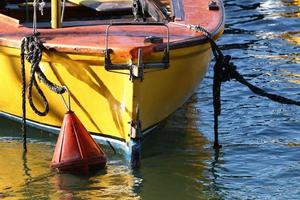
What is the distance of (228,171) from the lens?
7.38m

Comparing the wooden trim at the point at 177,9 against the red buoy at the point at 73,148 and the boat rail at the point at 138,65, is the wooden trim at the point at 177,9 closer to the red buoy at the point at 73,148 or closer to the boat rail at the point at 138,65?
the boat rail at the point at 138,65

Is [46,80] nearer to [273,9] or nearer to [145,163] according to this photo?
[145,163]

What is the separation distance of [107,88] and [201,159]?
1.25 metres

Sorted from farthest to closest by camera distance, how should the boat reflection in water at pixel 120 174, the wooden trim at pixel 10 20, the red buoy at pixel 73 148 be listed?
the wooden trim at pixel 10 20
the red buoy at pixel 73 148
the boat reflection in water at pixel 120 174

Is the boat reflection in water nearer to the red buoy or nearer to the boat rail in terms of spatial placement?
the red buoy

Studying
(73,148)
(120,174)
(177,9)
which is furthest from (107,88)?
(177,9)

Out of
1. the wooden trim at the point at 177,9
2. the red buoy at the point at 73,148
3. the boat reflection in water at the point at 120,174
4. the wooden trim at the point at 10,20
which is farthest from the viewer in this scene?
the wooden trim at the point at 177,9

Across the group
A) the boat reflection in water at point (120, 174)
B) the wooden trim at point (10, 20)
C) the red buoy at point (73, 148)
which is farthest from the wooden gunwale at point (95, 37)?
the boat reflection in water at point (120, 174)

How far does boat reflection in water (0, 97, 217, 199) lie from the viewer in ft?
22.4

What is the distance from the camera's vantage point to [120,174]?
720cm

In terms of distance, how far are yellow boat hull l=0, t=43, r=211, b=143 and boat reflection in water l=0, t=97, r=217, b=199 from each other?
1.20ft

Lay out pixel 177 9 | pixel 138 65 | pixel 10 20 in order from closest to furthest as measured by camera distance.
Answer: pixel 138 65, pixel 10 20, pixel 177 9

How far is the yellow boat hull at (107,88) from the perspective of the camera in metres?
6.99

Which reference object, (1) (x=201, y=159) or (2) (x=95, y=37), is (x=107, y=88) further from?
(1) (x=201, y=159)
